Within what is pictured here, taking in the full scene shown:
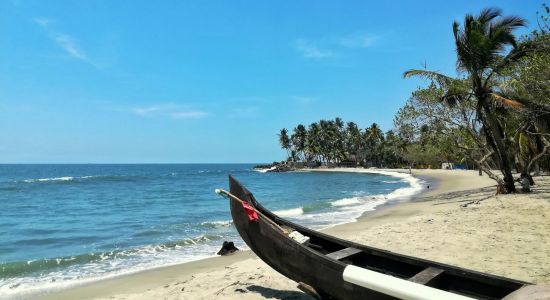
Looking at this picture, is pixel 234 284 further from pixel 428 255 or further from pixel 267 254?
pixel 428 255

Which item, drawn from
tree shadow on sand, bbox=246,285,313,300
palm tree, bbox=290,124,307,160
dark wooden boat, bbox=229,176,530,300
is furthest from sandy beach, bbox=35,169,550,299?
palm tree, bbox=290,124,307,160

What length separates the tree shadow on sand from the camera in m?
6.36

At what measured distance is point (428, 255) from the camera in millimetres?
8609

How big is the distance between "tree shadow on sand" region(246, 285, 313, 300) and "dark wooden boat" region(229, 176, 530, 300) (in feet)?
2.57

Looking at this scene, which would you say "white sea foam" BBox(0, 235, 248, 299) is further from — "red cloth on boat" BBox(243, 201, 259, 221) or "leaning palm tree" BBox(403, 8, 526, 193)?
"leaning palm tree" BBox(403, 8, 526, 193)

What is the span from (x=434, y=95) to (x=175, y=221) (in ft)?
43.0

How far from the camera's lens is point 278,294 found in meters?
6.60

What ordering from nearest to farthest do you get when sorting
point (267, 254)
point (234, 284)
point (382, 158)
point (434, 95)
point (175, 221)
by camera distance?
point (267, 254), point (234, 284), point (175, 221), point (434, 95), point (382, 158)

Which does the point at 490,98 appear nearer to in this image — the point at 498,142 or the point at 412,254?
the point at 498,142

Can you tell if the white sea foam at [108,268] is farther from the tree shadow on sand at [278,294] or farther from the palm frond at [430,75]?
the palm frond at [430,75]

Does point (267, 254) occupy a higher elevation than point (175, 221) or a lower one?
higher

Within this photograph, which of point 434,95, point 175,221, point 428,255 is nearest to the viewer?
point 428,255

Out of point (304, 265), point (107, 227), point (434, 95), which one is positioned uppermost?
point (434, 95)

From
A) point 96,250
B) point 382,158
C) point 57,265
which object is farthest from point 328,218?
point 382,158
